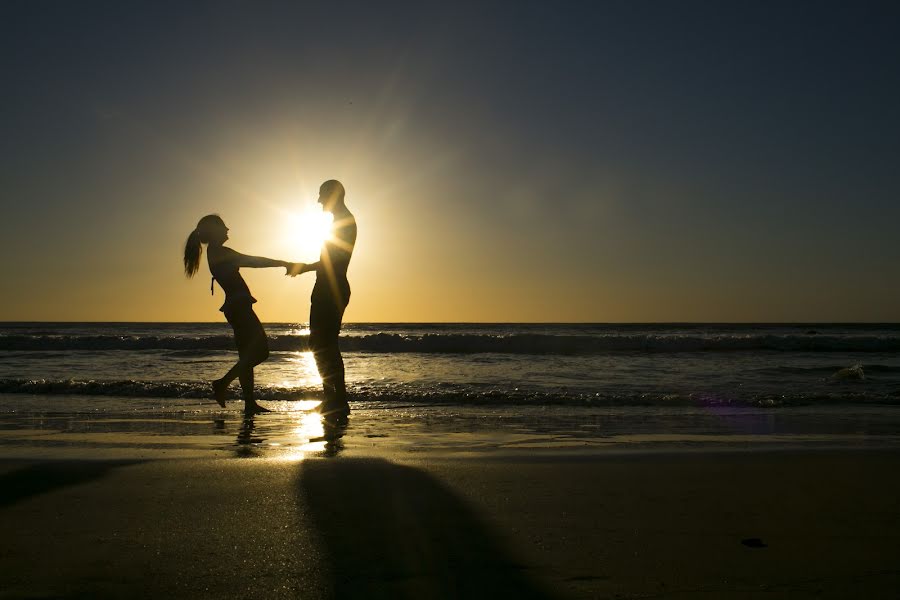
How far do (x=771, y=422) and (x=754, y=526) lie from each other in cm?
379

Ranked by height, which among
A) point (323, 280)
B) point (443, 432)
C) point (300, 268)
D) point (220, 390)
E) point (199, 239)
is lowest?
point (443, 432)

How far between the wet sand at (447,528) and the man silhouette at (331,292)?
263 cm

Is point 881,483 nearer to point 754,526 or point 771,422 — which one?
point 754,526

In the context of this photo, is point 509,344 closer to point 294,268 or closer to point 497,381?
point 497,381

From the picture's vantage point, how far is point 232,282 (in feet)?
21.4

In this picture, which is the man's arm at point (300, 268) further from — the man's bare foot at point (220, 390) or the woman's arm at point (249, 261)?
the man's bare foot at point (220, 390)

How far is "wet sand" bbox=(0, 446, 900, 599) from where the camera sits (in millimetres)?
1710

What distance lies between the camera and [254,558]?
1887mm

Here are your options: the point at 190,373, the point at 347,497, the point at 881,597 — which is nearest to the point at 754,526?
the point at 881,597

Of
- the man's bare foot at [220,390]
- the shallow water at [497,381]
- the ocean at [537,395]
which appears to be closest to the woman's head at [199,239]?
the man's bare foot at [220,390]

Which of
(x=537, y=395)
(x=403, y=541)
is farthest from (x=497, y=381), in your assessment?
(x=403, y=541)

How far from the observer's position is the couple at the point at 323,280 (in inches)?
238

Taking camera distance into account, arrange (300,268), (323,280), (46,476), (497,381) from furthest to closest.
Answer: (497,381) < (300,268) < (323,280) < (46,476)

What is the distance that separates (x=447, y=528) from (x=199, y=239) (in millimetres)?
5041
